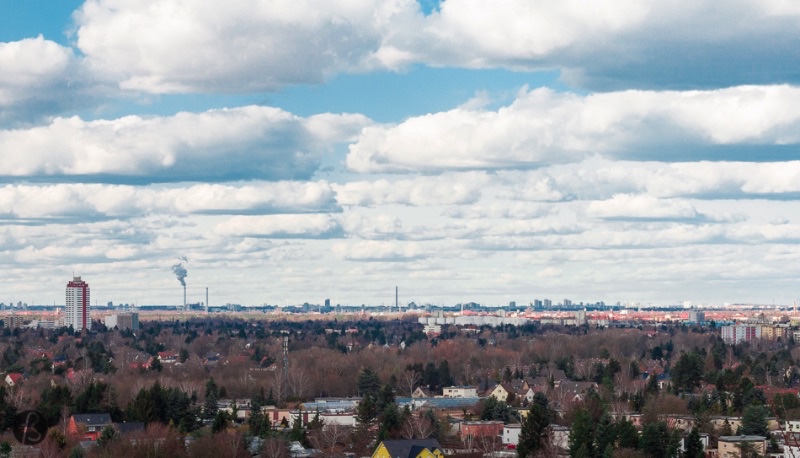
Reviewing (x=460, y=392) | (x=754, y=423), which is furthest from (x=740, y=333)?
(x=754, y=423)

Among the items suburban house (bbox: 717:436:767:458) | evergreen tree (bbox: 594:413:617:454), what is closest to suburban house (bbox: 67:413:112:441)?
evergreen tree (bbox: 594:413:617:454)

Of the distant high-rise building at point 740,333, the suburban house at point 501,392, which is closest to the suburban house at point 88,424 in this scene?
the suburban house at point 501,392

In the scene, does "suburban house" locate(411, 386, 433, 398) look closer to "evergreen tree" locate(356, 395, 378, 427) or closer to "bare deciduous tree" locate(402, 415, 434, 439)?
"evergreen tree" locate(356, 395, 378, 427)

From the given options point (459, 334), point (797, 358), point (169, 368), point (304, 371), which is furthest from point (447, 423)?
point (459, 334)

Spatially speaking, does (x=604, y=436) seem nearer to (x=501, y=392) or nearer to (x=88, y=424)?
(x=88, y=424)

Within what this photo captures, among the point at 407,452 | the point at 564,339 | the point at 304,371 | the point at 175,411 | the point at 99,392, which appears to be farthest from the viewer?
the point at 564,339

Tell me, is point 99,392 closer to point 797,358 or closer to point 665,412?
point 665,412

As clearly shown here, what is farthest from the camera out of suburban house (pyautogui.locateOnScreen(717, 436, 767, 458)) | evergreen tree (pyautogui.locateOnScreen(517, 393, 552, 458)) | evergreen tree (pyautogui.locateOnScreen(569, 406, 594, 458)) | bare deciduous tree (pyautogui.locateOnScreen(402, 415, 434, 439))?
bare deciduous tree (pyautogui.locateOnScreen(402, 415, 434, 439))
